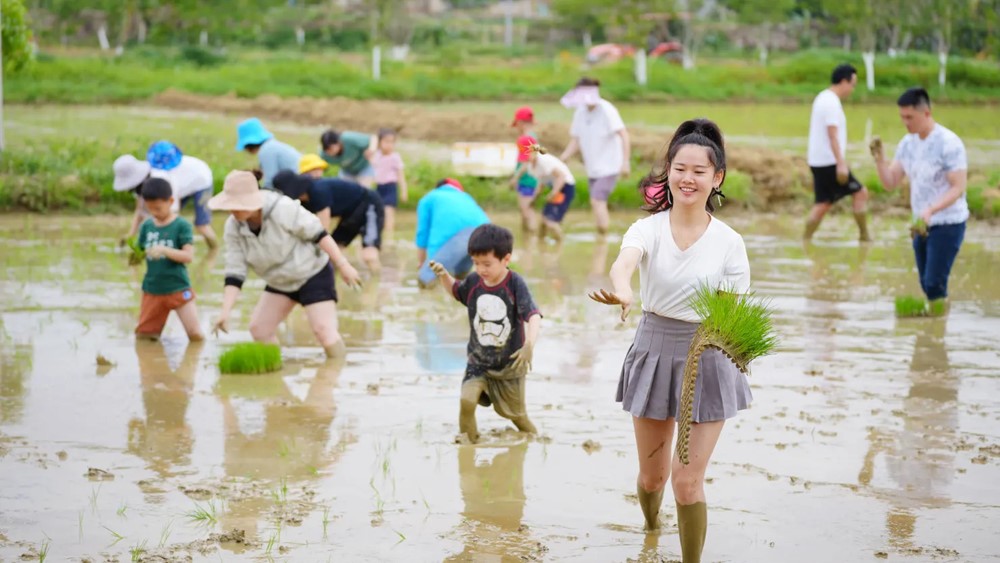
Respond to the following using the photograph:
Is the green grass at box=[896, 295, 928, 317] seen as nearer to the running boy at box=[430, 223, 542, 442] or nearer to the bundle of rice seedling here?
the bundle of rice seedling

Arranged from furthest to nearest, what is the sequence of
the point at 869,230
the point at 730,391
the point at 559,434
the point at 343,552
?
the point at 869,230 < the point at 559,434 < the point at 343,552 < the point at 730,391

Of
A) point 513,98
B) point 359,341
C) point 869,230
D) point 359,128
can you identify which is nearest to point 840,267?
point 869,230

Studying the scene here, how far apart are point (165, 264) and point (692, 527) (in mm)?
5430

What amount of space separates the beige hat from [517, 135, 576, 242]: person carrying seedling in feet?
18.1

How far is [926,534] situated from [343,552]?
2437 mm

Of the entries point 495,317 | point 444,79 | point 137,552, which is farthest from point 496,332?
point 444,79

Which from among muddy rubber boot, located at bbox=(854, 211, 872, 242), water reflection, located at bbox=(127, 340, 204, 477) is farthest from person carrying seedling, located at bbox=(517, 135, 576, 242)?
water reflection, located at bbox=(127, 340, 204, 477)

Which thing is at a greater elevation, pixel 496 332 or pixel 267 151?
pixel 267 151

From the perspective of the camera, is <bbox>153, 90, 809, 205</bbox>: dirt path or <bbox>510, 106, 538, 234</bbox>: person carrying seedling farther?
<bbox>153, 90, 809, 205</bbox>: dirt path

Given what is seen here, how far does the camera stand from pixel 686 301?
4.86 m

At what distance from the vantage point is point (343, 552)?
5.28 meters

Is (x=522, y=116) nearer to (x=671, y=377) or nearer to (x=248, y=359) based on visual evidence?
(x=248, y=359)

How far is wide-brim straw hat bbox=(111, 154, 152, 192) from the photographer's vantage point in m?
11.2

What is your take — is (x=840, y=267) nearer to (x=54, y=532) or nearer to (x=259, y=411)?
(x=259, y=411)
